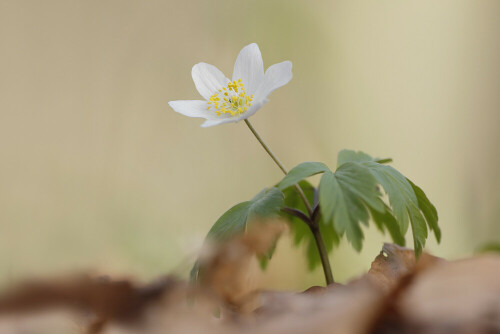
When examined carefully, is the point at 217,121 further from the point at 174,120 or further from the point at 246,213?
the point at 174,120

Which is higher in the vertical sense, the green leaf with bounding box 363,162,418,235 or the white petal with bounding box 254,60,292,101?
the white petal with bounding box 254,60,292,101

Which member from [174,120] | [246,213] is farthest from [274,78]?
[174,120]

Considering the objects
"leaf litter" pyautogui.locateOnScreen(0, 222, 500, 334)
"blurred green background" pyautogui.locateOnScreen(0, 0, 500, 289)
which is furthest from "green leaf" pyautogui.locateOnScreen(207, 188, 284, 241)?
"leaf litter" pyautogui.locateOnScreen(0, 222, 500, 334)

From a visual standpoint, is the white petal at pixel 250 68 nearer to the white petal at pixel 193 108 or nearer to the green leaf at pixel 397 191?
the white petal at pixel 193 108

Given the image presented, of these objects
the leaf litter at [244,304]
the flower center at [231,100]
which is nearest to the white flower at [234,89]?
the flower center at [231,100]

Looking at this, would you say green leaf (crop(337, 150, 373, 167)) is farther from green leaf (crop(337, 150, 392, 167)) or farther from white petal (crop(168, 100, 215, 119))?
white petal (crop(168, 100, 215, 119))

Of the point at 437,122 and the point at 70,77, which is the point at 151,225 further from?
the point at 437,122
